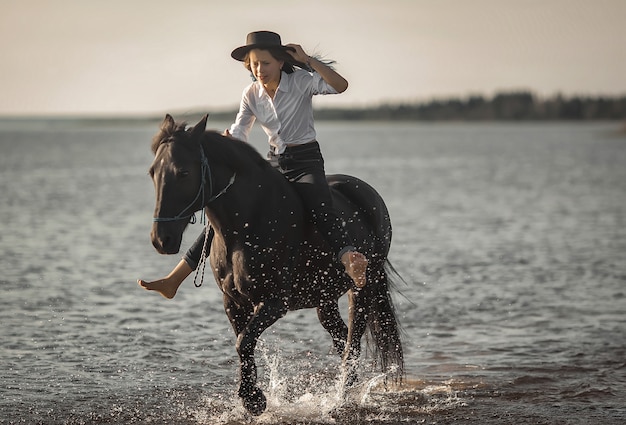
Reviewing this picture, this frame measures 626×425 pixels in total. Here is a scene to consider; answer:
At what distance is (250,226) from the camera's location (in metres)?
7.50

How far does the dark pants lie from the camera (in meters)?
7.77

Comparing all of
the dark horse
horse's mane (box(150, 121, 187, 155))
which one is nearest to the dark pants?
the dark horse

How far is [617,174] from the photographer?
50.4 meters

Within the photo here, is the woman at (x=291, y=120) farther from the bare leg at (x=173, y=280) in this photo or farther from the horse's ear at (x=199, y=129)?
the horse's ear at (x=199, y=129)

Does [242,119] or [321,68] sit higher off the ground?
[321,68]

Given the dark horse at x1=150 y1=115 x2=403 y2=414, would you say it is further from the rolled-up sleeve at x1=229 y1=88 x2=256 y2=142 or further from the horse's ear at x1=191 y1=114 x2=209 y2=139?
the rolled-up sleeve at x1=229 y1=88 x2=256 y2=142

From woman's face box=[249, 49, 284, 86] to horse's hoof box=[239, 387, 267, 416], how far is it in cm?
231

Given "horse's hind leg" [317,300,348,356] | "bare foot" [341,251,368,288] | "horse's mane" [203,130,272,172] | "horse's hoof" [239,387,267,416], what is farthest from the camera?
"horse's hind leg" [317,300,348,356]

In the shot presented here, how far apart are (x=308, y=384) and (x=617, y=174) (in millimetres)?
43574

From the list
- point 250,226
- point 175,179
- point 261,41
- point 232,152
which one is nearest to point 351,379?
point 250,226

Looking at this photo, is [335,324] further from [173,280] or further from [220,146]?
[220,146]

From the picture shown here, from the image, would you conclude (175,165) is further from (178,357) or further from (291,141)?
(178,357)

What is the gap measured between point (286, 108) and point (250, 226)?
1000mm

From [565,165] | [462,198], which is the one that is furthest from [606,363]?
[565,165]
